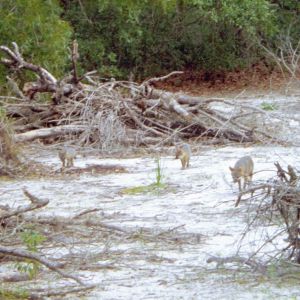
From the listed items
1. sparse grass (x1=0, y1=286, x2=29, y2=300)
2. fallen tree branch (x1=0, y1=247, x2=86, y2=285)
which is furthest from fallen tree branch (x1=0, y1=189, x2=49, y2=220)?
sparse grass (x1=0, y1=286, x2=29, y2=300)

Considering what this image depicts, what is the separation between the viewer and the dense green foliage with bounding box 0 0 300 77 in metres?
23.2

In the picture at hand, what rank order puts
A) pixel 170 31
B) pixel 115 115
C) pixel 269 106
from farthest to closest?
pixel 170 31, pixel 269 106, pixel 115 115

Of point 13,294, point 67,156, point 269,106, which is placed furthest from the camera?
point 269,106

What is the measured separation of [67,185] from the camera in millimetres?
12047

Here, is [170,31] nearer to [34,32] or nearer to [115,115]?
[34,32]

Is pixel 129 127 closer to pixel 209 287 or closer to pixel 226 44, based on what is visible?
pixel 209 287

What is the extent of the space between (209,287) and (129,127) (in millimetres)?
8525

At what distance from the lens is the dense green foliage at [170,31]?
76.1ft

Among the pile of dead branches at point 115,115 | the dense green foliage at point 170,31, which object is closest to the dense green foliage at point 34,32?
the dense green foliage at point 170,31

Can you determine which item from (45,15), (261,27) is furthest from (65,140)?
(261,27)

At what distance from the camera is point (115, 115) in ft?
49.6

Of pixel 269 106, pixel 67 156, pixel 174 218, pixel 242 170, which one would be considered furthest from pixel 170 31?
pixel 174 218

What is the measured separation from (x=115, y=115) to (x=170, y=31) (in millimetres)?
12040

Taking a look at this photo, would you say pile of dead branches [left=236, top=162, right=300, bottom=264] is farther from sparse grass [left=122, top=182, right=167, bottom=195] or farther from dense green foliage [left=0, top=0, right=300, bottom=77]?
dense green foliage [left=0, top=0, right=300, bottom=77]
